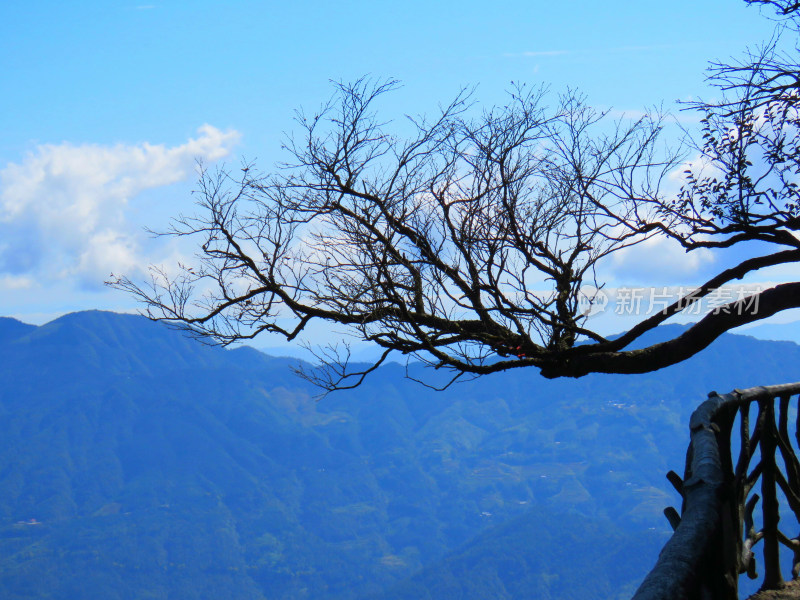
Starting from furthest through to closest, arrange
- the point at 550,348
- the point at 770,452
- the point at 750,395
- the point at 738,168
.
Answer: the point at 550,348
the point at 738,168
the point at 770,452
the point at 750,395

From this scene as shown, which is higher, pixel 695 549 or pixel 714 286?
pixel 714 286

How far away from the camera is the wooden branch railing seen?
2520 millimetres

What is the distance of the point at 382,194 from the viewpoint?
30.3 ft

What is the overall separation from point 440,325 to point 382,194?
6.25 feet

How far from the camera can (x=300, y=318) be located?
9664mm

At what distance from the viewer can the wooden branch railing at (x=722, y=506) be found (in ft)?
8.27

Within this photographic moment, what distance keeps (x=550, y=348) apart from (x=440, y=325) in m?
1.39

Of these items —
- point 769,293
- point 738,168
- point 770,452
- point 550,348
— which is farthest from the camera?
point 550,348

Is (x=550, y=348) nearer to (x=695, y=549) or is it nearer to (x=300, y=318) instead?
(x=300, y=318)

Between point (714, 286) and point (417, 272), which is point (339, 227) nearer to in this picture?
point (417, 272)

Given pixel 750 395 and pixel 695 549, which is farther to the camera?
pixel 750 395

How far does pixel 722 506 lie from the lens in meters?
3.15

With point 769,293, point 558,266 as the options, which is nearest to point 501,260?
point 558,266

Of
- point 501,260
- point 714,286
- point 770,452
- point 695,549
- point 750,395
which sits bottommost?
point 695,549
